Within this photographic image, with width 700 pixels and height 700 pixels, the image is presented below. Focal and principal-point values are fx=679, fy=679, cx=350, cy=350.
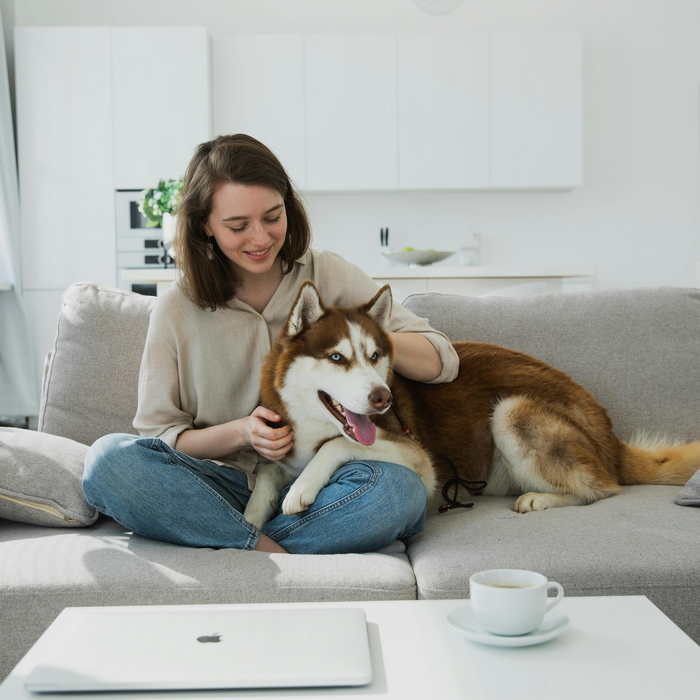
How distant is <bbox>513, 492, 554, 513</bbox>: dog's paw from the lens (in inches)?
59.8

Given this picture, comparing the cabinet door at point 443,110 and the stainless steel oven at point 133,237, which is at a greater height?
the cabinet door at point 443,110

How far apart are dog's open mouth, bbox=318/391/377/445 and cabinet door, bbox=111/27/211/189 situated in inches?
150

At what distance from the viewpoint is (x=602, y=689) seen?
681mm

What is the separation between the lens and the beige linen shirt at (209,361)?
157cm

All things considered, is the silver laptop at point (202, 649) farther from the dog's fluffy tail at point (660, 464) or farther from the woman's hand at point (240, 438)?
the dog's fluffy tail at point (660, 464)

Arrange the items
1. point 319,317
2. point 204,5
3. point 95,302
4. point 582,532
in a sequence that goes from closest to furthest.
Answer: point 582,532
point 319,317
point 95,302
point 204,5

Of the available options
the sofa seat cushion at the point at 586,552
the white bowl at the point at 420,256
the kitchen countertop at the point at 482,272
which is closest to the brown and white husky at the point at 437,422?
the sofa seat cushion at the point at 586,552

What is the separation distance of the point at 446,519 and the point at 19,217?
4.33 meters

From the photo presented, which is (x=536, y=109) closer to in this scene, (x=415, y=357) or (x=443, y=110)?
(x=443, y=110)

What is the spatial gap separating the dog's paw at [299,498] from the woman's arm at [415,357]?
0.38 metres

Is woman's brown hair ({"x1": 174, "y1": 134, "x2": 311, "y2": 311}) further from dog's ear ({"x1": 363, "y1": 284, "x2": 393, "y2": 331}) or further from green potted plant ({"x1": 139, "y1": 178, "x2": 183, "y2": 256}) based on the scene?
green potted plant ({"x1": 139, "y1": 178, "x2": 183, "y2": 256})

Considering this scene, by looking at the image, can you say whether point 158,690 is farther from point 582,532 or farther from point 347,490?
point 582,532

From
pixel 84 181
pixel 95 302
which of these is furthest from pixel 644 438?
pixel 84 181

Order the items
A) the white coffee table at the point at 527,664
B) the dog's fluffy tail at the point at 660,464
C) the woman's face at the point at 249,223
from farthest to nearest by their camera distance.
→ 1. the dog's fluffy tail at the point at 660,464
2. the woman's face at the point at 249,223
3. the white coffee table at the point at 527,664
